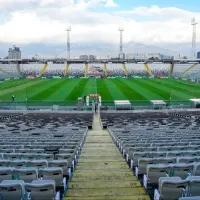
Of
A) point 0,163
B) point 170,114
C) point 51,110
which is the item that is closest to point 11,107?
point 51,110

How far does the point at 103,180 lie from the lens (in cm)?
675

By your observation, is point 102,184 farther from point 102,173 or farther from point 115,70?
point 115,70

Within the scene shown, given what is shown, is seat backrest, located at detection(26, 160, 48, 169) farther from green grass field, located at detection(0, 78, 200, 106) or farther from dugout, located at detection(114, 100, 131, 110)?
green grass field, located at detection(0, 78, 200, 106)

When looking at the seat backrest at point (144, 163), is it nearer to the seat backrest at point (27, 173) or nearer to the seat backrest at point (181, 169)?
the seat backrest at point (181, 169)

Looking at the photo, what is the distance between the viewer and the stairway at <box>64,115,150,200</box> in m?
5.82

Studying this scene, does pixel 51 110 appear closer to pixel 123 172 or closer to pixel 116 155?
pixel 116 155

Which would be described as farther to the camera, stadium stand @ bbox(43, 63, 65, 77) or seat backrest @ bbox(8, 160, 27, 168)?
stadium stand @ bbox(43, 63, 65, 77)

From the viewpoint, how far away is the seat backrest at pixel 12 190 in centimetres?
475

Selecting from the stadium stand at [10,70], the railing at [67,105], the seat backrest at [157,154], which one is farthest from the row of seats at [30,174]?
the stadium stand at [10,70]

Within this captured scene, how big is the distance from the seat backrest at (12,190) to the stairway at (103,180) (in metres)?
1.15

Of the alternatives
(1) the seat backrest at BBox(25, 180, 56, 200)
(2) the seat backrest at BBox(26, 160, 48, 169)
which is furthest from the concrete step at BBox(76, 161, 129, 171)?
(1) the seat backrest at BBox(25, 180, 56, 200)

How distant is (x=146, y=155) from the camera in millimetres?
7547

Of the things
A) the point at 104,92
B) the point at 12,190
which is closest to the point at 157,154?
the point at 12,190

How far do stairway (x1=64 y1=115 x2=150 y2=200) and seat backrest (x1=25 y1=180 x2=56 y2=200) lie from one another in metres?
0.80
